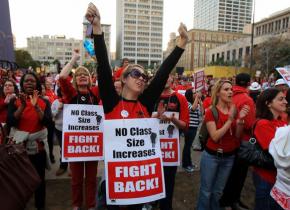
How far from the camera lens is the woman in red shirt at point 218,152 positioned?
12.0 feet

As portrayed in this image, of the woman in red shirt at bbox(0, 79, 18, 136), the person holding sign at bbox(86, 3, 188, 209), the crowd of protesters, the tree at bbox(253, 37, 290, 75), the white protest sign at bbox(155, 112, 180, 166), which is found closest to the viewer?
the person holding sign at bbox(86, 3, 188, 209)

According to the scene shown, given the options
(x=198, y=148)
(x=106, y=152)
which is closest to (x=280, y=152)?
(x=106, y=152)

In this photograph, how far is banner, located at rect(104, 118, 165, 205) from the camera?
241 centimetres

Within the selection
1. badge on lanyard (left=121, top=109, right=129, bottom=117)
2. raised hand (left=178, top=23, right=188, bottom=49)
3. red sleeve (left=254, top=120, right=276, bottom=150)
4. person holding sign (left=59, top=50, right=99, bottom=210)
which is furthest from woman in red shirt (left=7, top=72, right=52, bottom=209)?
red sleeve (left=254, top=120, right=276, bottom=150)

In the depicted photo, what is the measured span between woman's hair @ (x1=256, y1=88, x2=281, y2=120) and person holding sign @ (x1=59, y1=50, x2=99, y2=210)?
2.21m

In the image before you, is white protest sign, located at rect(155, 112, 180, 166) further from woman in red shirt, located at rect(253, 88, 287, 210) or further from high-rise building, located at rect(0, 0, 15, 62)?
high-rise building, located at rect(0, 0, 15, 62)

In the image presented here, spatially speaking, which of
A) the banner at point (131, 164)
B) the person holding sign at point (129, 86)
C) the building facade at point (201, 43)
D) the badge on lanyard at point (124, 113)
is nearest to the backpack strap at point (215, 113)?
the person holding sign at point (129, 86)

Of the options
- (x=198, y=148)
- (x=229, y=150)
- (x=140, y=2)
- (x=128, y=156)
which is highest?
(x=140, y=2)

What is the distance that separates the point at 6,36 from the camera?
630 inches

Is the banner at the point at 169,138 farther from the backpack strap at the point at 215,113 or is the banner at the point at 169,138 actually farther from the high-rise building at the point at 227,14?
the high-rise building at the point at 227,14

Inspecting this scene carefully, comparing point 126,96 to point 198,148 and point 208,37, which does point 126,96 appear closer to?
point 198,148

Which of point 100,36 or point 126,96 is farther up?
point 100,36

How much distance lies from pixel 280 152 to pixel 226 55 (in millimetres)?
93255

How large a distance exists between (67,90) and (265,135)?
2595mm
